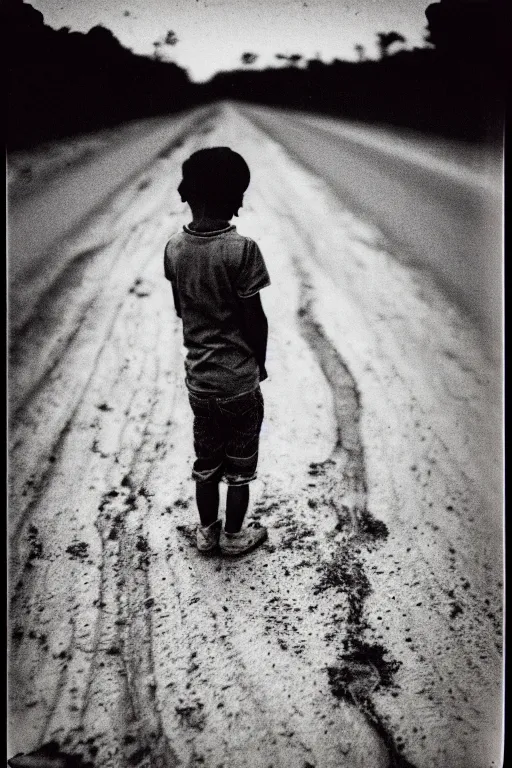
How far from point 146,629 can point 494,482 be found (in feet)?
3.93

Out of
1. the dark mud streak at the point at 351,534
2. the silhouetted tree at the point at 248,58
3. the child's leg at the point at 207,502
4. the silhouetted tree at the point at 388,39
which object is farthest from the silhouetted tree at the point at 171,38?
the child's leg at the point at 207,502

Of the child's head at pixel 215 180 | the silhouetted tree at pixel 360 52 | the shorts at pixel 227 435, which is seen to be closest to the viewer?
the child's head at pixel 215 180

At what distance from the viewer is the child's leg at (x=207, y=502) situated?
181 centimetres

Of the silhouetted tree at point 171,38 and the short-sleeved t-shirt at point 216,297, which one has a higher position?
the silhouetted tree at point 171,38

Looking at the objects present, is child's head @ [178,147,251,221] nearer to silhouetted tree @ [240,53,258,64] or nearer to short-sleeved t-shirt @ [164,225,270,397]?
short-sleeved t-shirt @ [164,225,270,397]

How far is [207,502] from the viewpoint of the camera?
1.83 metres

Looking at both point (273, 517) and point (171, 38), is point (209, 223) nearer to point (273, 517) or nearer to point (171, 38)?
point (171, 38)

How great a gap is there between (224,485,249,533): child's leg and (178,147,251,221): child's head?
0.87 metres

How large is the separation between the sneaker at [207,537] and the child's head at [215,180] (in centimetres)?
102

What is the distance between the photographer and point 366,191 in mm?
2301

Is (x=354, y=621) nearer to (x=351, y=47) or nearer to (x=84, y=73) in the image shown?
(x=351, y=47)

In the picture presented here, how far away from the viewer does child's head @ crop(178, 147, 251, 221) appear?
1445mm

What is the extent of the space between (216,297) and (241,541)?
0.84 m

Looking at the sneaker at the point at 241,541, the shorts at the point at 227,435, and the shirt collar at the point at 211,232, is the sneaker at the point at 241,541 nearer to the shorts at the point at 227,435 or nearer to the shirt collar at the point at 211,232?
the shorts at the point at 227,435
